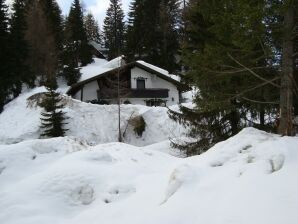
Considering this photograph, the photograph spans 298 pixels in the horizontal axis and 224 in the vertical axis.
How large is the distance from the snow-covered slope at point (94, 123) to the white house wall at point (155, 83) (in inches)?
381

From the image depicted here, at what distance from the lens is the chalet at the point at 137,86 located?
42.8 m

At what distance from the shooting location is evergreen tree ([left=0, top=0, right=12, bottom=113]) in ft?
123

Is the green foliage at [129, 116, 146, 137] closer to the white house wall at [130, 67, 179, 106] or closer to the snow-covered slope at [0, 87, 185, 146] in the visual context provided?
the snow-covered slope at [0, 87, 185, 146]

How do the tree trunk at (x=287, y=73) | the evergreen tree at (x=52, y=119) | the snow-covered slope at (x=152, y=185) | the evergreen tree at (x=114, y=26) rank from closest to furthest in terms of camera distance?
the snow-covered slope at (x=152, y=185) < the tree trunk at (x=287, y=73) < the evergreen tree at (x=52, y=119) < the evergreen tree at (x=114, y=26)

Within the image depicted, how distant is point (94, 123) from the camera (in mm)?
34219

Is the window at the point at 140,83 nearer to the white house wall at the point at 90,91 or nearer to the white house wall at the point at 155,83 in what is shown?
the white house wall at the point at 155,83

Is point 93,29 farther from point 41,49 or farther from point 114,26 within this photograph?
point 41,49

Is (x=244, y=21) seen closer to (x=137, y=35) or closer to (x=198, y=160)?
(x=198, y=160)

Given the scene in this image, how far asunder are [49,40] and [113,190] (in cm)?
4307

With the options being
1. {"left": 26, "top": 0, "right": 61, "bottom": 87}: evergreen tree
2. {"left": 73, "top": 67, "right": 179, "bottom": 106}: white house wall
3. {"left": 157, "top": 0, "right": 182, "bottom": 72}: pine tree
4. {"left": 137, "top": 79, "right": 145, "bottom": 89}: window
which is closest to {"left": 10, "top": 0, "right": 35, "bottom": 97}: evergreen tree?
{"left": 26, "top": 0, "right": 61, "bottom": 87}: evergreen tree

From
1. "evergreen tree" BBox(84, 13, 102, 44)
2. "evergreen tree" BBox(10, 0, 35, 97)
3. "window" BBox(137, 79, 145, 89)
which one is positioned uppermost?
"evergreen tree" BBox(84, 13, 102, 44)

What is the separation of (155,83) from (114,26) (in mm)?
37359

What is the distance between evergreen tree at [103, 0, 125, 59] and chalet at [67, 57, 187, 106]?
3245 cm

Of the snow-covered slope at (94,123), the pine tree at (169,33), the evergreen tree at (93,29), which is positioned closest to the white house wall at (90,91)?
the snow-covered slope at (94,123)
